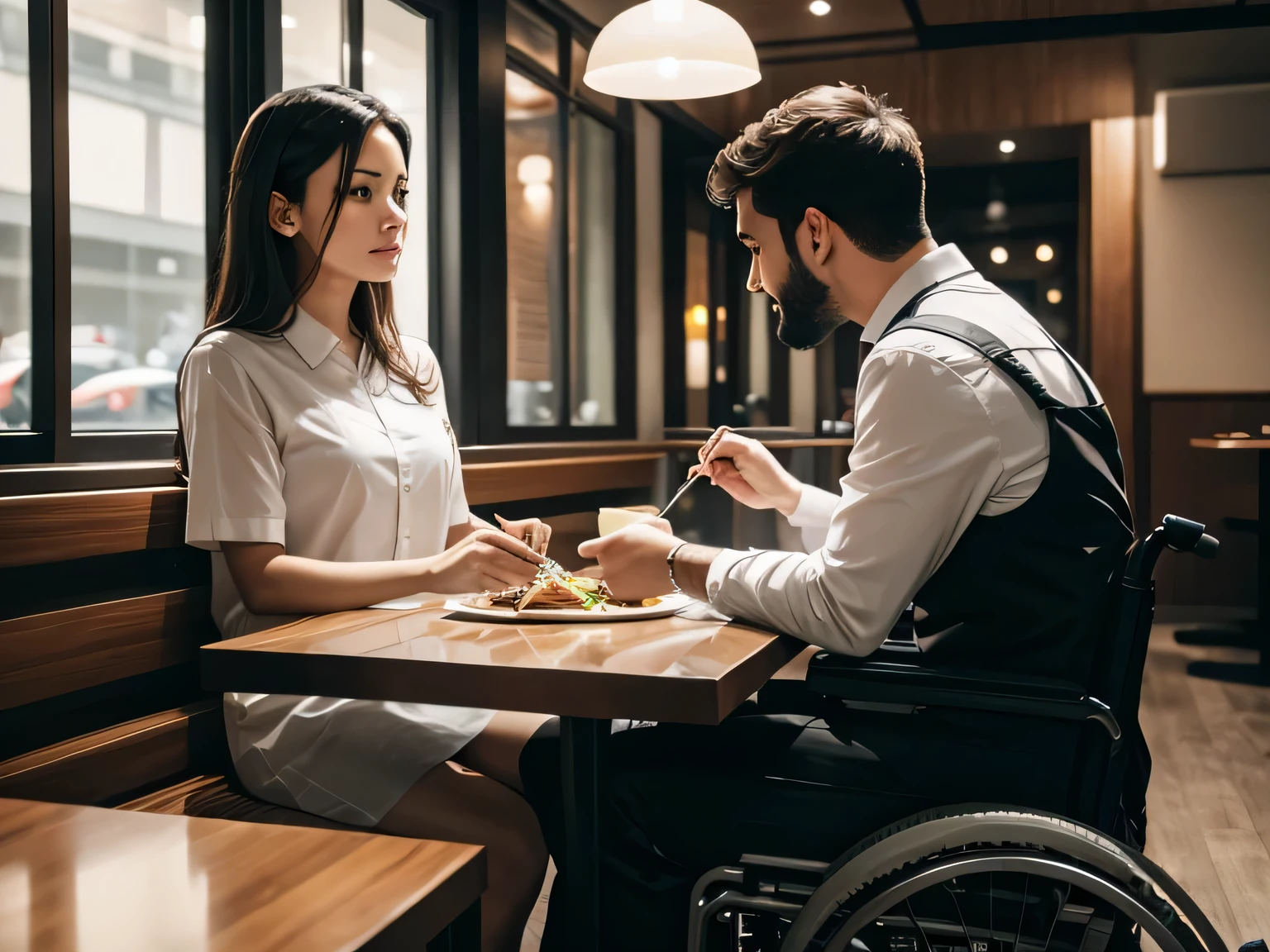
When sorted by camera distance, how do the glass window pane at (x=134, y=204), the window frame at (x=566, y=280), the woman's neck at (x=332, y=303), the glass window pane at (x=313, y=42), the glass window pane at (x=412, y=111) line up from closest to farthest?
the woman's neck at (x=332, y=303) → the glass window pane at (x=134, y=204) → the glass window pane at (x=313, y=42) → the glass window pane at (x=412, y=111) → the window frame at (x=566, y=280)

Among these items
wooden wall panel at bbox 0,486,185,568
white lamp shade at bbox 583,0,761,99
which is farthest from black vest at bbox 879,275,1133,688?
white lamp shade at bbox 583,0,761,99

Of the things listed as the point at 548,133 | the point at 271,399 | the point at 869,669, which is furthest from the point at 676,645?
the point at 548,133

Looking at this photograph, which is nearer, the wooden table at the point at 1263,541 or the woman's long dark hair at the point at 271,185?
the woman's long dark hair at the point at 271,185

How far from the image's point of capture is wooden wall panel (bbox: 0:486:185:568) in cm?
146

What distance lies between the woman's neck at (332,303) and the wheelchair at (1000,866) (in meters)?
1.06

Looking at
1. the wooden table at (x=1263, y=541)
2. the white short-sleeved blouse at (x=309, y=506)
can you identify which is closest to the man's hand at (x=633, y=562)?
the white short-sleeved blouse at (x=309, y=506)

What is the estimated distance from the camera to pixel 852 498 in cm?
125

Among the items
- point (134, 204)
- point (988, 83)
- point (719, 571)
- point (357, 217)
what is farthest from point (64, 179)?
point (988, 83)

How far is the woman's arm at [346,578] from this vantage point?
1506 mm

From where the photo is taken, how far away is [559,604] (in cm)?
145

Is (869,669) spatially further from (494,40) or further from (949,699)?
(494,40)

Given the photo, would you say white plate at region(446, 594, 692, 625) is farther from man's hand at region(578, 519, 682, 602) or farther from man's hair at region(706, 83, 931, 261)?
man's hair at region(706, 83, 931, 261)

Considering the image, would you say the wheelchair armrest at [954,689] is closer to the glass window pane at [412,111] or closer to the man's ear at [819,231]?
the man's ear at [819,231]

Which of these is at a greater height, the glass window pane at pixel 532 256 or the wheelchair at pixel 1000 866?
the glass window pane at pixel 532 256
